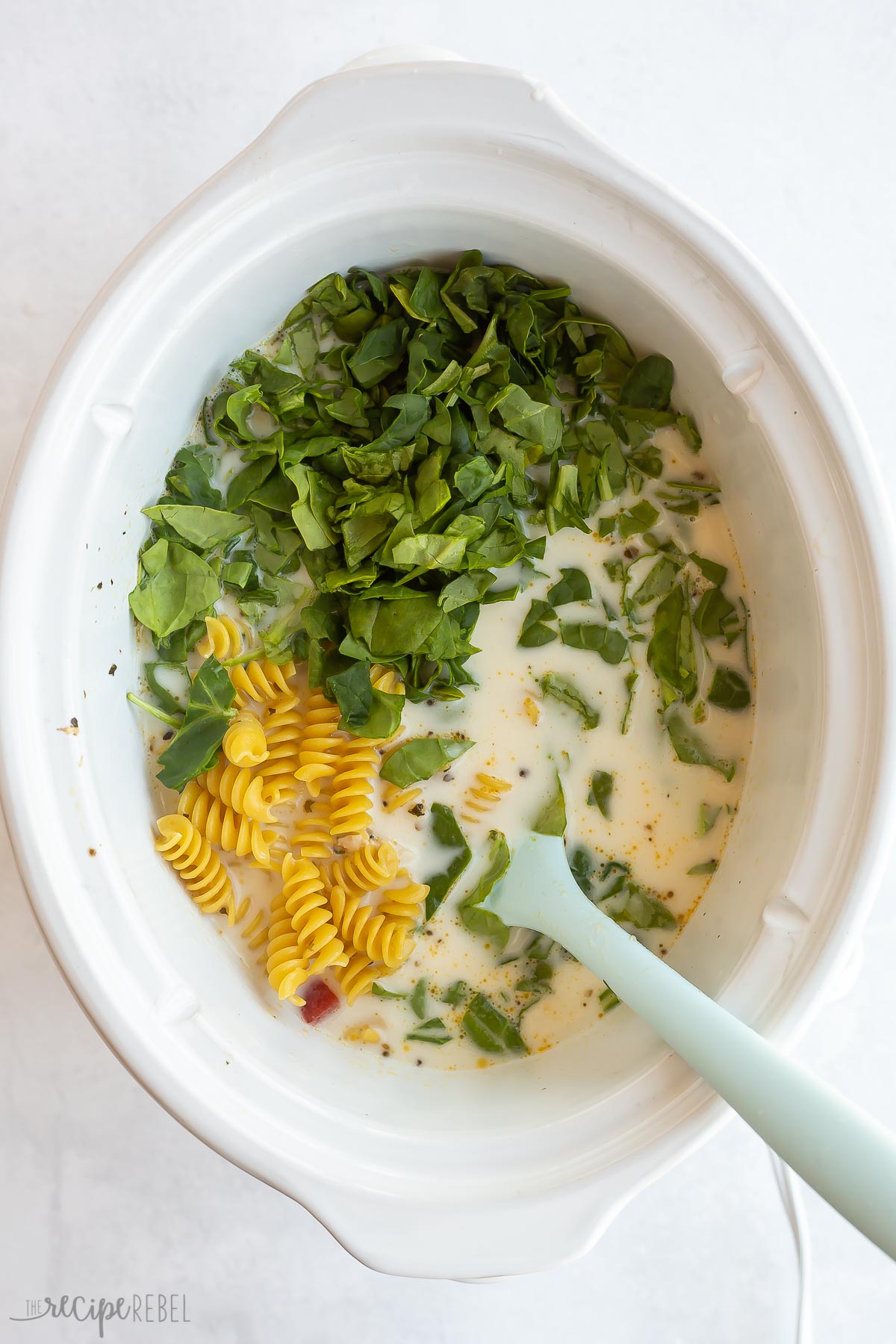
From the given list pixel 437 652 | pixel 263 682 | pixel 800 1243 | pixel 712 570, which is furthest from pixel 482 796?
pixel 800 1243

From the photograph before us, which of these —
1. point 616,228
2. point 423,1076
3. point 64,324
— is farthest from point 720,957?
point 64,324

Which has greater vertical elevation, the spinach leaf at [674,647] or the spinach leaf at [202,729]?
the spinach leaf at [674,647]

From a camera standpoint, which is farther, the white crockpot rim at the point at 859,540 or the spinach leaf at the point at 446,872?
the spinach leaf at the point at 446,872

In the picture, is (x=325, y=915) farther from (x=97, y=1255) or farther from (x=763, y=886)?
(x=97, y=1255)

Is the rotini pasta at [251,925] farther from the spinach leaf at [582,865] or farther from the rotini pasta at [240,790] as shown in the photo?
the spinach leaf at [582,865]

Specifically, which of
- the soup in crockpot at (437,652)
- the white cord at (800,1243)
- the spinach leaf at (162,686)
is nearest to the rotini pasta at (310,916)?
the soup in crockpot at (437,652)

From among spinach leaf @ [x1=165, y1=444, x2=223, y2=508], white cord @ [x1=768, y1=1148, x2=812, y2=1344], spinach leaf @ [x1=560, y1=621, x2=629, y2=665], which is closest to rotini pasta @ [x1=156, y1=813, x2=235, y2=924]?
spinach leaf @ [x1=165, y1=444, x2=223, y2=508]

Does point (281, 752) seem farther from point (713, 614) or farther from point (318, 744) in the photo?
point (713, 614)
